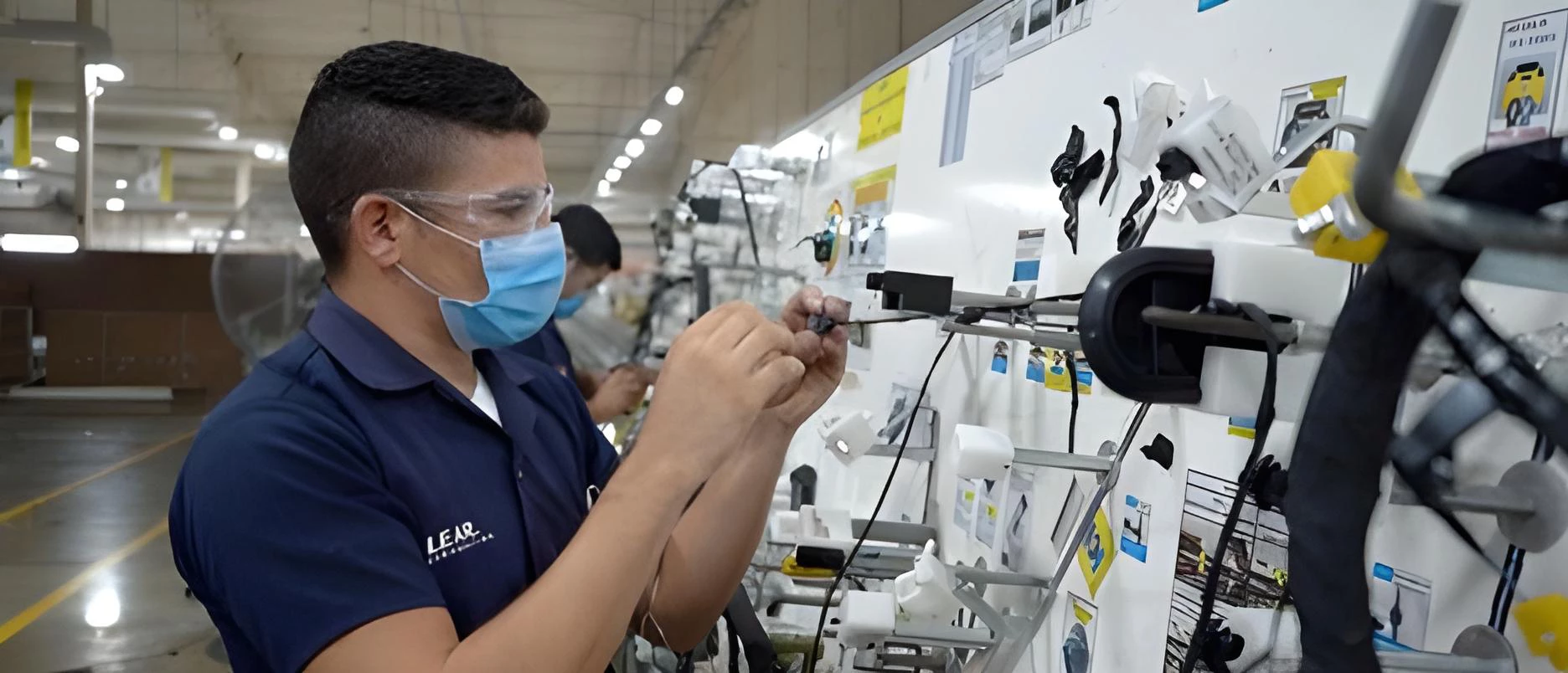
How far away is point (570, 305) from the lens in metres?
2.73

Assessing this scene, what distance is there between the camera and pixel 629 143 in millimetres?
5965

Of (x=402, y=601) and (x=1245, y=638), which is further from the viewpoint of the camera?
(x=1245, y=638)

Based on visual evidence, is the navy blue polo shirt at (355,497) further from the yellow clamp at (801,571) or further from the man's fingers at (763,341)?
the yellow clamp at (801,571)

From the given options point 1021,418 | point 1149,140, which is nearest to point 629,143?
point 1021,418

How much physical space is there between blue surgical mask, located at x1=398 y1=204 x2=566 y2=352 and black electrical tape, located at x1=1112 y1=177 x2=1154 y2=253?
0.64 meters

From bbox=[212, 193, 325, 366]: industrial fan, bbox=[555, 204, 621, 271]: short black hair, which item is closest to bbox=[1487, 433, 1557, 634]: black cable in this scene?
bbox=[555, 204, 621, 271]: short black hair

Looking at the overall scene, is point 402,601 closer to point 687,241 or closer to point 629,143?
point 687,241


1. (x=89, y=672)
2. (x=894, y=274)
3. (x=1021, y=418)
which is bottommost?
(x=89, y=672)

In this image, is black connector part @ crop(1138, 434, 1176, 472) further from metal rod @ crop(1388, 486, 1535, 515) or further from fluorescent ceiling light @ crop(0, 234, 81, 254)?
fluorescent ceiling light @ crop(0, 234, 81, 254)

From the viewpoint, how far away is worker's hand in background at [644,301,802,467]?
2.84 feet

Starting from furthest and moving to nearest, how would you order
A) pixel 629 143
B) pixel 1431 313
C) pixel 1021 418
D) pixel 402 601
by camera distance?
1. pixel 629 143
2. pixel 1021 418
3. pixel 402 601
4. pixel 1431 313

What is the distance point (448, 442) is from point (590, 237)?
1.66 m

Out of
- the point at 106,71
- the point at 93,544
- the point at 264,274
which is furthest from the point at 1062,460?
the point at 106,71

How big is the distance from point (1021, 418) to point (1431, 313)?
3.42ft
